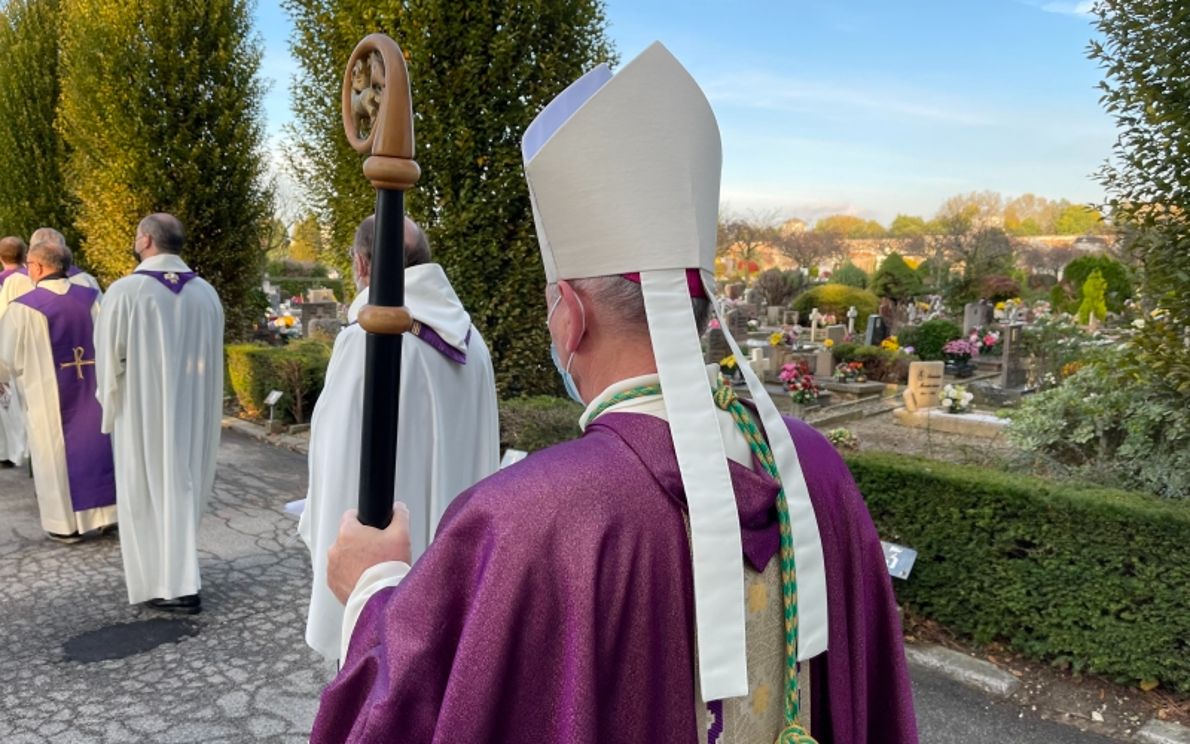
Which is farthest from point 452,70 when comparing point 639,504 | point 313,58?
point 639,504

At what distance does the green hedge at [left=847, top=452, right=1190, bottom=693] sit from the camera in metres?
4.01

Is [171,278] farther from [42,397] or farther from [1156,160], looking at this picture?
[1156,160]

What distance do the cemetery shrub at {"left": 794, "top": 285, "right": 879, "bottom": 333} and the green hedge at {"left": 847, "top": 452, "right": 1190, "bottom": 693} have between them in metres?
19.9

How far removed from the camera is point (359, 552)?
1520 millimetres

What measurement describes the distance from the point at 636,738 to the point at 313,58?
8.37 metres

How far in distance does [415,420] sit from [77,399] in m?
4.29

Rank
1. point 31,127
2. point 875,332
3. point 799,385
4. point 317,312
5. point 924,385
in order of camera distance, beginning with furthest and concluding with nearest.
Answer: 1. point 317,312
2. point 875,332
3. point 31,127
4. point 799,385
5. point 924,385

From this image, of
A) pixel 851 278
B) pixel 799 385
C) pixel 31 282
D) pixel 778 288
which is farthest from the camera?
pixel 851 278

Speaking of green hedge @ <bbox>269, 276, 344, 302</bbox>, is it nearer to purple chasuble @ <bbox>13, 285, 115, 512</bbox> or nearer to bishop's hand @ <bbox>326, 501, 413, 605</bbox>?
purple chasuble @ <bbox>13, 285, 115, 512</bbox>

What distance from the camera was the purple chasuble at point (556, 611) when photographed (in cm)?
118

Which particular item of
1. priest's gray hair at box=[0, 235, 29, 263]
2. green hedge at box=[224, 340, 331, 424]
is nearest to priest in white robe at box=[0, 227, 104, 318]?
priest's gray hair at box=[0, 235, 29, 263]

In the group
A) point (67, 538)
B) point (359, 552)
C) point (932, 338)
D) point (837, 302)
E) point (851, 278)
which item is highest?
point (359, 552)

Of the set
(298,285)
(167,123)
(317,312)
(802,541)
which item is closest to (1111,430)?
(802,541)

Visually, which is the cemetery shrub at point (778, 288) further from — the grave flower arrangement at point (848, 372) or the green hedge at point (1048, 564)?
the green hedge at point (1048, 564)
